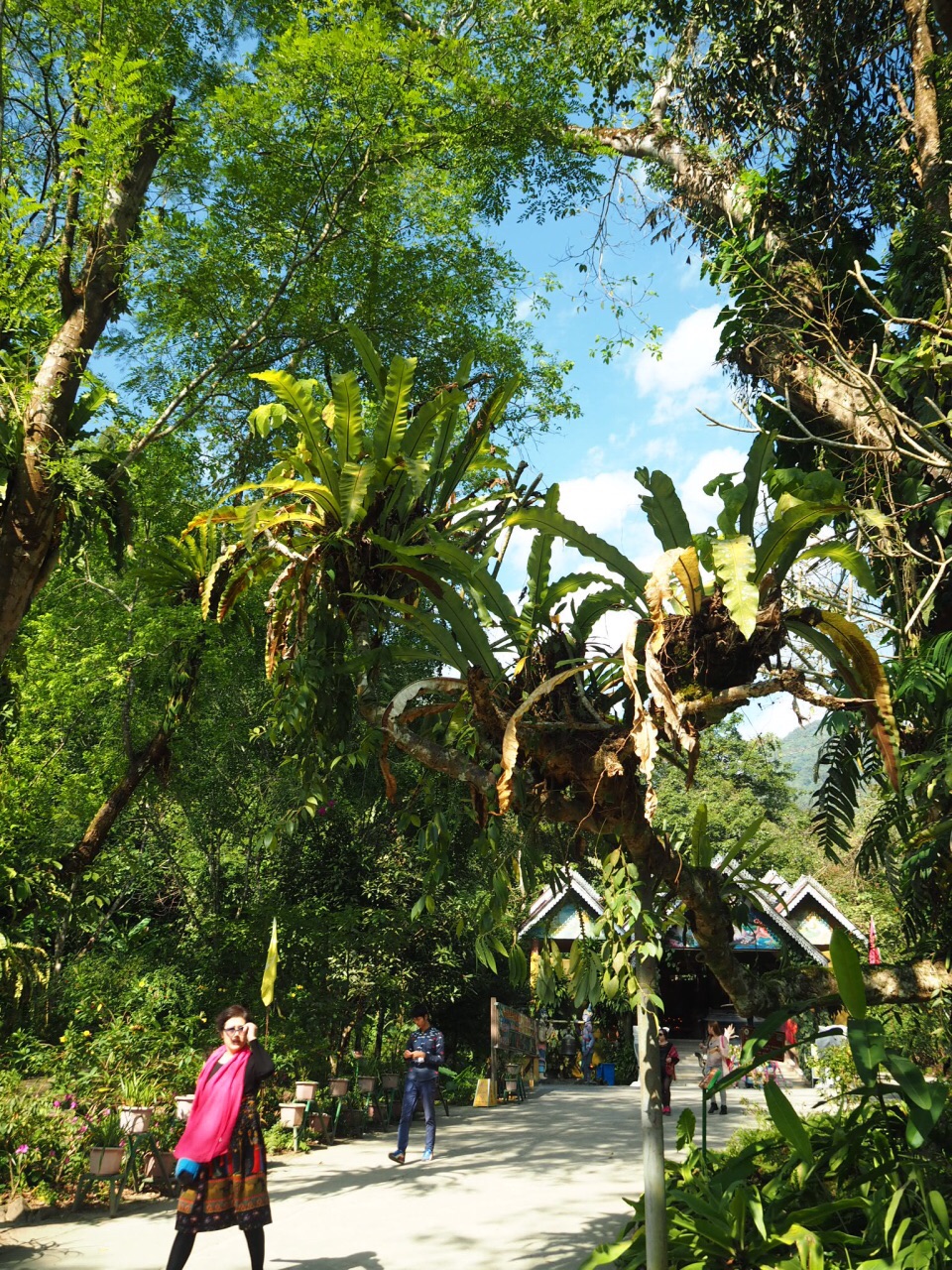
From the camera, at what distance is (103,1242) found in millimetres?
6297

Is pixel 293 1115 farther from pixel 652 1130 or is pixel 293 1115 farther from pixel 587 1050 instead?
pixel 587 1050

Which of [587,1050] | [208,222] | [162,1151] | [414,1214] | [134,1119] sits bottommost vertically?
[587,1050]

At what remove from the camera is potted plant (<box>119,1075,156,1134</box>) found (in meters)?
7.26

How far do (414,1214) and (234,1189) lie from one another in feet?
8.89

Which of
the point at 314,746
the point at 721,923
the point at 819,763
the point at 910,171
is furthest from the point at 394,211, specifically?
the point at 721,923

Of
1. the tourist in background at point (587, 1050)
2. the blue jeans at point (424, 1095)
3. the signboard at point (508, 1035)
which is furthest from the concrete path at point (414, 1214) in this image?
the tourist in background at point (587, 1050)

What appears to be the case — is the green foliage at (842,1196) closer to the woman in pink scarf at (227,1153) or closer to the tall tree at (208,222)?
the woman in pink scarf at (227,1153)

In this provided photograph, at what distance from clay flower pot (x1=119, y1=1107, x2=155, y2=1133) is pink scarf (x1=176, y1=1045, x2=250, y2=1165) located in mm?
2529

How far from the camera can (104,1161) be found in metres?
7.03

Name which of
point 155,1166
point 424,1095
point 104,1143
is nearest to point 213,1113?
point 104,1143

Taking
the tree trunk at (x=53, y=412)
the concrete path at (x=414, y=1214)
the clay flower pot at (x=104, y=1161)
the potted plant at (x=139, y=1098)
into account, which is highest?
the tree trunk at (x=53, y=412)

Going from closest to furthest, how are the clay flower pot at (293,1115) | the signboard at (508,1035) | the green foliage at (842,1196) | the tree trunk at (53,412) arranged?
1. the green foliage at (842,1196)
2. the tree trunk at (53,412)
3. the clay flower pot at (293,1115)
4. the signboard at (508,1035)

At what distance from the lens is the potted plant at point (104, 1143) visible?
7.02 m

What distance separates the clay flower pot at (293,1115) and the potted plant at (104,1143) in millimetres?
2481
